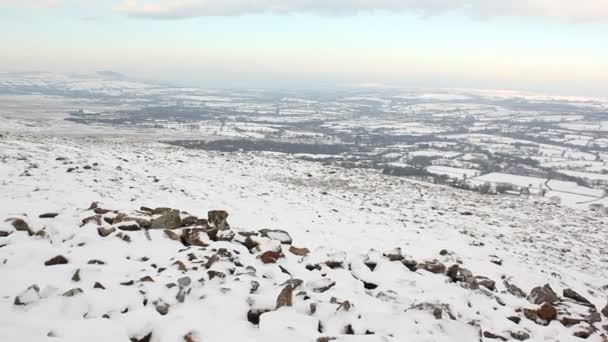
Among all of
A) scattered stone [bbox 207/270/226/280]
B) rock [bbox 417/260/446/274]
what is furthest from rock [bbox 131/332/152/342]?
rock [bbox 417/260/446/274]

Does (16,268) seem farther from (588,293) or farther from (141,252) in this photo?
(588,293)

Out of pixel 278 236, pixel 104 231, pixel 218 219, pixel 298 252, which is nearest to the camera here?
pixel 104 231

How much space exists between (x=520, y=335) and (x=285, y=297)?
12.1 ft

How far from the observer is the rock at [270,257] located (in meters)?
8.21

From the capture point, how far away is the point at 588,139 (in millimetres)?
84375

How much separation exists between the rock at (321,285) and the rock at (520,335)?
2936 mm

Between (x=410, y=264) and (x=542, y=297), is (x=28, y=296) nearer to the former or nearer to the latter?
(x=410, y=264)

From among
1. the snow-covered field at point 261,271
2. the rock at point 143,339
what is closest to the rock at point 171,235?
the snow-covered field at point 261,271

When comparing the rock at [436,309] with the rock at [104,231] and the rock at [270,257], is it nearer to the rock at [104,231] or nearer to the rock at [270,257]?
the rock at [270,257]

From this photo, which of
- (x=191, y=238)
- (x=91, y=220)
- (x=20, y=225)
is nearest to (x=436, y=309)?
(x=191, y=238)

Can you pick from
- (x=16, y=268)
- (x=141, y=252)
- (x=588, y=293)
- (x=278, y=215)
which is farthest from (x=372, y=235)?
(x=16, y=268)

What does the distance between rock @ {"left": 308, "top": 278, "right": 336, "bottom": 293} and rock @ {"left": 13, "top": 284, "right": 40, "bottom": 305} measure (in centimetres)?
415

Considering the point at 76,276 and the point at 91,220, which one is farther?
the point at 91,220

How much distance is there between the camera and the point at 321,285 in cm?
710
